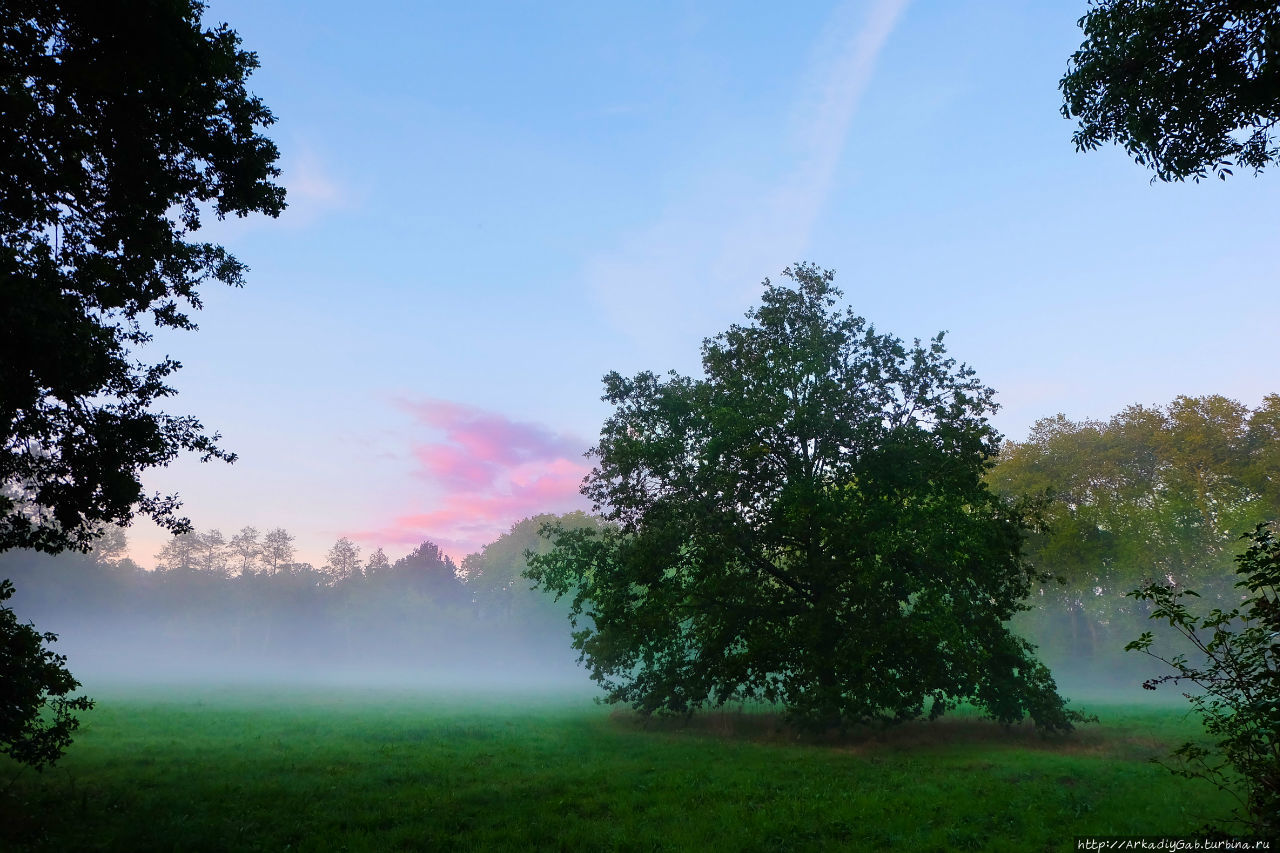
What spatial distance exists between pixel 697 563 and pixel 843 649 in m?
6.53

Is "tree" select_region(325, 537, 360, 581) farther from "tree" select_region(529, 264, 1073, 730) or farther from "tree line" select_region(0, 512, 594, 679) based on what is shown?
"tree" select_region(529, 264, 1073, 730)

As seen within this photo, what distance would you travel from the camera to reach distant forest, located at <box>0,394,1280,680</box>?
47.4 m

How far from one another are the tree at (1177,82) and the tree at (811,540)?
1205 cm

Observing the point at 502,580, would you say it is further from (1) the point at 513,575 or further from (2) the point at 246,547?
(2) the point at 246,547

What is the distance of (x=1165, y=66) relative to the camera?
484 inches

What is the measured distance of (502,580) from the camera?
445 ft

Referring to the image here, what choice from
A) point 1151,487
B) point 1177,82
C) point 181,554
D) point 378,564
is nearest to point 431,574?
point 378,564

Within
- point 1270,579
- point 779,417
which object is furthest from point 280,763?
point 1270,579

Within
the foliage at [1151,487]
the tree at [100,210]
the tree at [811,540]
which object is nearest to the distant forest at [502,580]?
the foliage at [1151,487]

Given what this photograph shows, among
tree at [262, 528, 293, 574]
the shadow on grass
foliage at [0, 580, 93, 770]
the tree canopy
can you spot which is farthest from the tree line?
foliage at [0, 580, 93, 770]

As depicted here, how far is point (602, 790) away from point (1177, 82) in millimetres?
19927

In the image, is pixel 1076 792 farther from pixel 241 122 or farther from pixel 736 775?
pixel 241 122

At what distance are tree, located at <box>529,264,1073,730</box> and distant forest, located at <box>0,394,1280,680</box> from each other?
518 centimetres

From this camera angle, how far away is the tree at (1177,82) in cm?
1146
